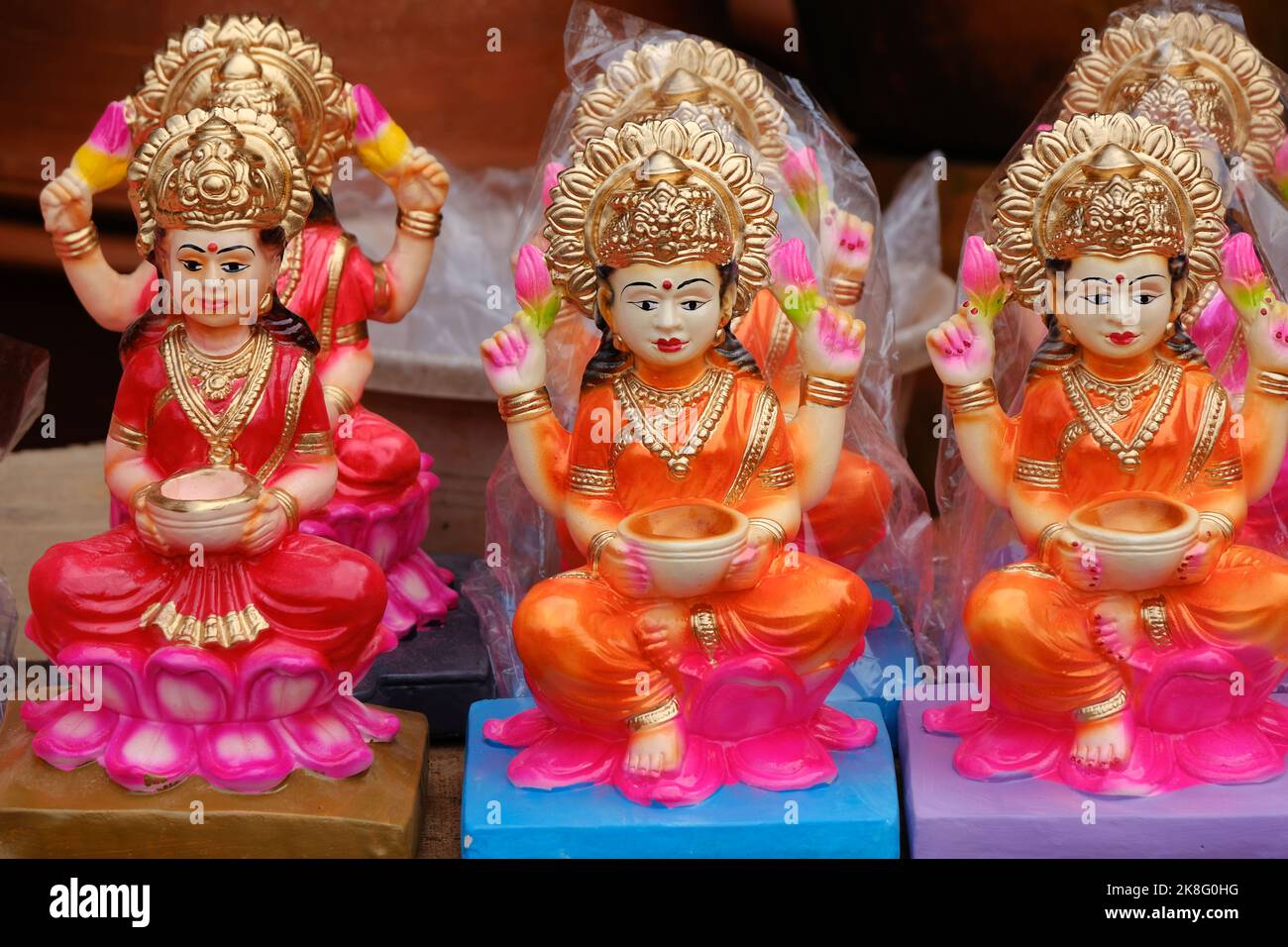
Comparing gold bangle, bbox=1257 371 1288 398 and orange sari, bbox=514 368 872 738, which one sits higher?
gold bangle, bbox=1257 371 1288 398

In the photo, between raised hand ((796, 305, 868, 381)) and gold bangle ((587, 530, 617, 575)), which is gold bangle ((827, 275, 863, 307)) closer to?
raised hand ((796, 305, 868, 381))

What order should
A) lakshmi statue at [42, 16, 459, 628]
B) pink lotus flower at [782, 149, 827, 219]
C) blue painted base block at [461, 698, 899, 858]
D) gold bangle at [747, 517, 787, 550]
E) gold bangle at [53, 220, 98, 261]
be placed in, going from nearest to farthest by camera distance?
1. blue painted base block at [461, 698, 899, 858]
2. gold bangle at [747, 517, 787, 550]
3. gold bangle at [53, 220, 98, 261]
4. lakshmi statue at [42, 16, 459, 628]
5. pink lotus flower at [782, 149, 827, 219]

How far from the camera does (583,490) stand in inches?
108

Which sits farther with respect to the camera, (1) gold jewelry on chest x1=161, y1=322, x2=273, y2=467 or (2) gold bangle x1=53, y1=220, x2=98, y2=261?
(2) gold bangle x1=53, y1=220, x2=98, y2=261

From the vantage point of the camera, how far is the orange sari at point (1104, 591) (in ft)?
8.64

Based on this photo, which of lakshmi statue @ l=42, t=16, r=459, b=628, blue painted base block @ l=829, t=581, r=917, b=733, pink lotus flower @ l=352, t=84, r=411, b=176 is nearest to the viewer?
blue painted base block @ l=829, t=581, r=917, b=733

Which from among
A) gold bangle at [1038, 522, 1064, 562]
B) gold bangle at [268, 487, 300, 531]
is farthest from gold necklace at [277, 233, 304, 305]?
gold bangle at [1038, 522, 1064, 562]

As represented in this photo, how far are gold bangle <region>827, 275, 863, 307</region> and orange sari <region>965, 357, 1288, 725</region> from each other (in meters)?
0.70

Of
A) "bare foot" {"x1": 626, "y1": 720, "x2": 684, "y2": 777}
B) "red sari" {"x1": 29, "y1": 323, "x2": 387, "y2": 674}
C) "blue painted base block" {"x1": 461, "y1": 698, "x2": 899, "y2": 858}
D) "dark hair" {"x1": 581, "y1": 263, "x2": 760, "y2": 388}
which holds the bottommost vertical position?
"blue painted base block" {"x1": 461, "y1": 698, "x2": 899, "y2": 858}

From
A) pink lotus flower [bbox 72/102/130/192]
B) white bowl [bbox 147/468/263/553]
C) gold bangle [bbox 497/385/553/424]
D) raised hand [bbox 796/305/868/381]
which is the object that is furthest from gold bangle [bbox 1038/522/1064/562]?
pink lotus flower [bbox 72/102/130/192]

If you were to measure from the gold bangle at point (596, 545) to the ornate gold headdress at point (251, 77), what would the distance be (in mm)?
982

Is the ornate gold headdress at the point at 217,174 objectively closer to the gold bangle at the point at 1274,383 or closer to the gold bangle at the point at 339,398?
the gold bangle at the point at 339,398

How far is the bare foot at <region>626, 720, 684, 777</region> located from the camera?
2.63 m

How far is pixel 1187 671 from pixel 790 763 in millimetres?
544
